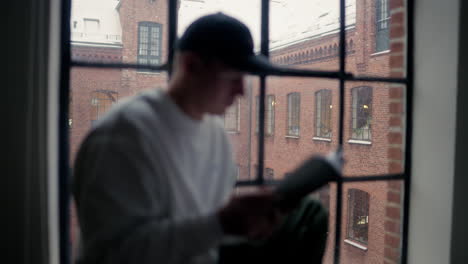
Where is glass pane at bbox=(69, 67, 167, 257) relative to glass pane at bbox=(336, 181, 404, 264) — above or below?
above

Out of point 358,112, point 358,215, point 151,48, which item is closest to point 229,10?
point 151,48

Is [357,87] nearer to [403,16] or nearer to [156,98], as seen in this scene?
[403,16]

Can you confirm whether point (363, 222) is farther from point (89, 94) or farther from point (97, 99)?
point (89, 94)

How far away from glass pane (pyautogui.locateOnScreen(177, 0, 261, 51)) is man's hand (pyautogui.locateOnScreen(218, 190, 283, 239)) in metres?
0.78

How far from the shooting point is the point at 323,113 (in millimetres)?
15164

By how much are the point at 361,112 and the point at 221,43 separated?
46.1ft

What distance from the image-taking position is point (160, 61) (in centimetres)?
136

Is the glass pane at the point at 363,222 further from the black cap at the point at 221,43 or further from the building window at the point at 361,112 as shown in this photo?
the black cap at the point at 221,43

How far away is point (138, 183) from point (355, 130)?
52.0ft

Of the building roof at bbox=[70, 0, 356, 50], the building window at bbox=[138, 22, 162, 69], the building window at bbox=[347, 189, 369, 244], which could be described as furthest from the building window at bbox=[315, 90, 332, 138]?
the building window at bbox=[138, 22, 162, 69]

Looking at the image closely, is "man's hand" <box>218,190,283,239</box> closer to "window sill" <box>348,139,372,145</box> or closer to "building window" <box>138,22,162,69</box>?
"building window" <box>138,22,162,69</box>

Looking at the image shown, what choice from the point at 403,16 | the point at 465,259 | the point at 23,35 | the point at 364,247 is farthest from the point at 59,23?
the point at 364,247

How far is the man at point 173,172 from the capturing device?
0.72m

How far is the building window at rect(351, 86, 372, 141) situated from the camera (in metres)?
14.1
